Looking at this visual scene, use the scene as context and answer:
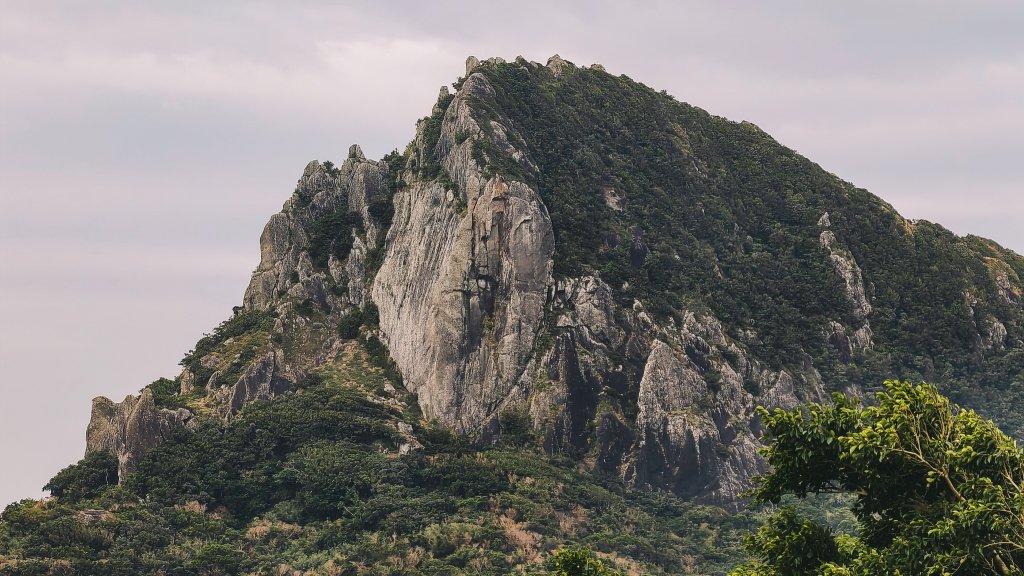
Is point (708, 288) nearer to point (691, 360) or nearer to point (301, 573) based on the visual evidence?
point (691, 360)

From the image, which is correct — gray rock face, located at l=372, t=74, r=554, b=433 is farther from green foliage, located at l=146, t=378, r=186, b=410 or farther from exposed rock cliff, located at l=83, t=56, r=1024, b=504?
green foliage, located at l=146, t=378, r=186, b=410

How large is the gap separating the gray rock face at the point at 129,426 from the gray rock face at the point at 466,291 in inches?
985

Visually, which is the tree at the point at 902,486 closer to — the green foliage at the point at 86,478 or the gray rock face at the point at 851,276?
the green foliage at the point at 86,478

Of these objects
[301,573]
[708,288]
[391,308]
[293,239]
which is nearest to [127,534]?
[301,573]

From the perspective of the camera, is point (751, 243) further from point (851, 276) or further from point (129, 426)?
point (129, 426)

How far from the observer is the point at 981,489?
3000 cm

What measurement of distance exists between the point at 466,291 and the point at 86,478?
135 feet

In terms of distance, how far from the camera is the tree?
1141 inches

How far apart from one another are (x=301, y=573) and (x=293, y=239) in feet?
183

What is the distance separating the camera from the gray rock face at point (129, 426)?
107312mm

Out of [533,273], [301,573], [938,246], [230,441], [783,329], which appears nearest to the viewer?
[301,573]

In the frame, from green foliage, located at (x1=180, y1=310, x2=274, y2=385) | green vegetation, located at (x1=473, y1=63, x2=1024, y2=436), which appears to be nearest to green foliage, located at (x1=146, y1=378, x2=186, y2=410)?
green foliage, located at (x1=180, y1=310, x2=274, y2=385)

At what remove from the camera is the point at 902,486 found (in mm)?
32906

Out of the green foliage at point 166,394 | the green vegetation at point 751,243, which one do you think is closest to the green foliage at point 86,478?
the green foliage at point 166,394
